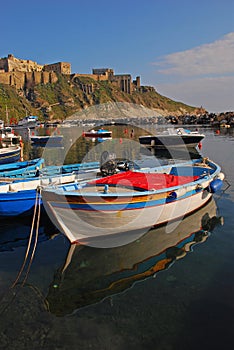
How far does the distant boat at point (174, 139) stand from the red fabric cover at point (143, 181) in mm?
31831

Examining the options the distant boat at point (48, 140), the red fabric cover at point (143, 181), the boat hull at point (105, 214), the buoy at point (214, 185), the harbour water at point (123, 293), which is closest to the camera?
the harbour water at point (123, 293)

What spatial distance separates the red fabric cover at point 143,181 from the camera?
12.5 metres

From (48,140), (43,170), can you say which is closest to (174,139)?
(48,140)

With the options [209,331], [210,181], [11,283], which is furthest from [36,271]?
[210,181]

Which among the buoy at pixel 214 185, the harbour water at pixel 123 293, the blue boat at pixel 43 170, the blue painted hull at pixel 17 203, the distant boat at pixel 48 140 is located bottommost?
the harbour water at pixel 123 293

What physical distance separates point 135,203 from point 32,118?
382 feet

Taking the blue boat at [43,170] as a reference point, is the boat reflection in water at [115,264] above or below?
below

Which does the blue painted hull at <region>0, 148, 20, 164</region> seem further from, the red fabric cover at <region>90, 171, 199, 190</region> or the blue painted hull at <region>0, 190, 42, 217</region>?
the red fabric cover at <region>90, 171, 199, 190</region>

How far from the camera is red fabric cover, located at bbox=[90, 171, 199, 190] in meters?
12.5

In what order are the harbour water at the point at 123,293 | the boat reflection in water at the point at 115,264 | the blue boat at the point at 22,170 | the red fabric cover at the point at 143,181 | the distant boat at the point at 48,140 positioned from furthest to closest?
the distant boat at the point at 48,140 → the blue boat at the point at 22,170 → the red fabric cover at the point at 143,181 → the boat reflection in water at the point at 115,264 → the harbour water at the point at 123,293

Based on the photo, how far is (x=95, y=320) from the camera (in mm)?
7332

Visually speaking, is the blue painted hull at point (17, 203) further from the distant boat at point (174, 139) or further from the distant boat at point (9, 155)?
the distant boat at point (174, 139)

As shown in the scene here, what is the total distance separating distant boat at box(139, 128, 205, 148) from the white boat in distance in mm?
31798

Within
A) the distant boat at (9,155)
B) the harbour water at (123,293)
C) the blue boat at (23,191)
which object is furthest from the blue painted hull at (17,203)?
the distant boat at (9,155)
